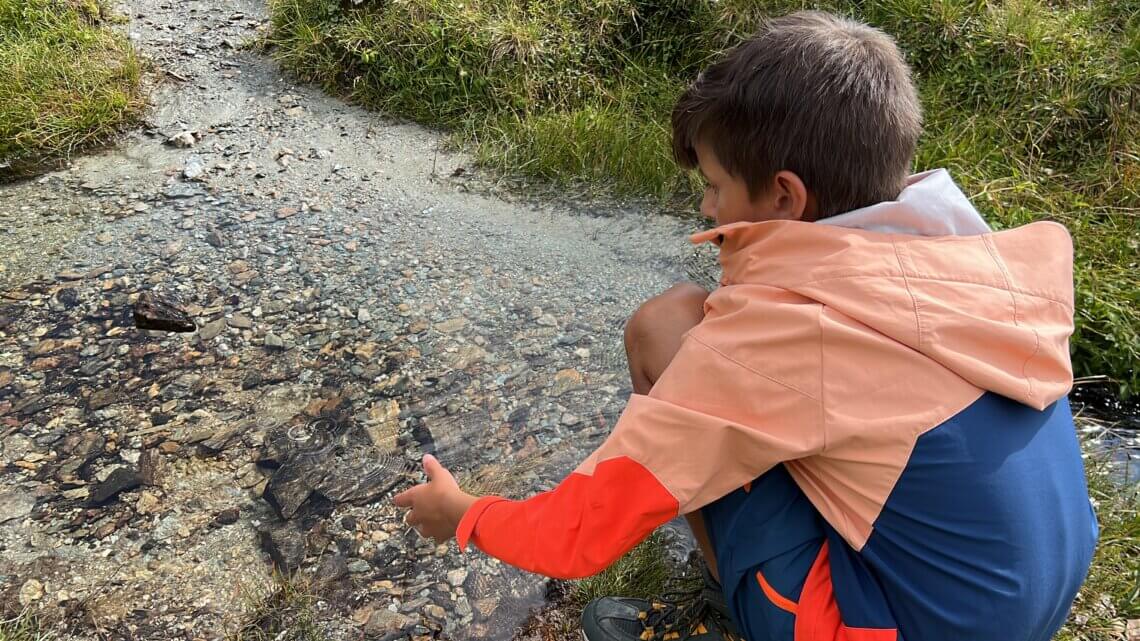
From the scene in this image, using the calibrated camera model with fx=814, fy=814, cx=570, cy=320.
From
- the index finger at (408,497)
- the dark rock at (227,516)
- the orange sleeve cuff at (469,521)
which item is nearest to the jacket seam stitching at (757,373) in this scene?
the orange sleeve cuff at (469,521)

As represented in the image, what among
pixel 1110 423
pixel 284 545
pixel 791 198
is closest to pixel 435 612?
pixel 284 545

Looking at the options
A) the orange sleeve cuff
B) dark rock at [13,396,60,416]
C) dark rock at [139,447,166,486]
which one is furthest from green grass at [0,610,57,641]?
the orange sleeve cuff

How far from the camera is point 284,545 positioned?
2.09 meters

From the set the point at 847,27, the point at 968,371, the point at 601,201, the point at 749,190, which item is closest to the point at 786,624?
the point at 968,371

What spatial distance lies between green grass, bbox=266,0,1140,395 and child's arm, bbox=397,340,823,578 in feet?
8.18

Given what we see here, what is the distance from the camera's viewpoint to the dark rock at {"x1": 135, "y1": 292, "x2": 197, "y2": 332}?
2793mm

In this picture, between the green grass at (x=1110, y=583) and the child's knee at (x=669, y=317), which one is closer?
the child's knee at (x=669, y=317)

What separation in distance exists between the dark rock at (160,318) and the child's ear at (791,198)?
2.18m

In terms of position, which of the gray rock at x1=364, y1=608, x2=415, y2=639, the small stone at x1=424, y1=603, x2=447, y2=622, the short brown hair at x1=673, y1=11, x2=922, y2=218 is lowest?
the gray rock at x1=364, y1=608, x2=415, y2=639

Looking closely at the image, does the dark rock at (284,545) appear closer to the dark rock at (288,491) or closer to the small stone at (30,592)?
the dark rock at (288,491)

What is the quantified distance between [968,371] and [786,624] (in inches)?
19.5

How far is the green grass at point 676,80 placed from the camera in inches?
140

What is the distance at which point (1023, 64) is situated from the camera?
Result: 3.82 meters

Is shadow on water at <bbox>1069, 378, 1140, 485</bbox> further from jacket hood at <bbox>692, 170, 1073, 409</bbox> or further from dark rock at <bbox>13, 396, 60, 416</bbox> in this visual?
dark rock at <bbox>13, 396, 60, 416</bbox>
